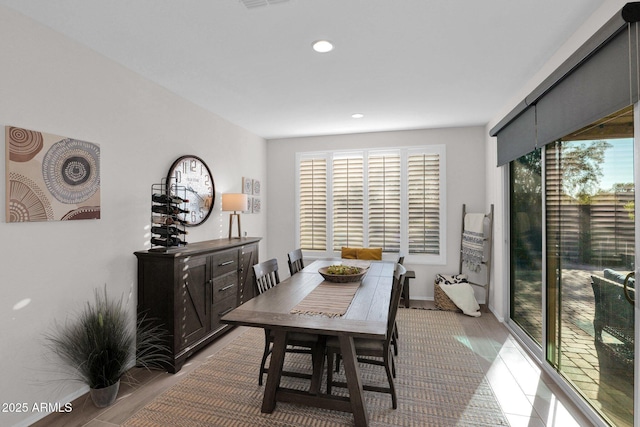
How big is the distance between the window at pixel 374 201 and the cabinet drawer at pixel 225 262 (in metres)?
2.00

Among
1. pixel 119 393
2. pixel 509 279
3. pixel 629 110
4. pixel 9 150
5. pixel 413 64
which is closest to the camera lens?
pixel 629 110

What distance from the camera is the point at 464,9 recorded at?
6.70ft

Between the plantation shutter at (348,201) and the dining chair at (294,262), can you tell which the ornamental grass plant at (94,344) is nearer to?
the dining chair at (294,262)

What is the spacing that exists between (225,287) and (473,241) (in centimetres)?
335

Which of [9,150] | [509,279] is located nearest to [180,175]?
[9,150]

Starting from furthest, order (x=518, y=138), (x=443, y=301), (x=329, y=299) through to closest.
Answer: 1. (x=443, y=301)
2. (x=518, y=138)
3. (x=329, y=299)

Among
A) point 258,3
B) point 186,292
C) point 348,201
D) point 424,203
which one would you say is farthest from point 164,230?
point 424,203

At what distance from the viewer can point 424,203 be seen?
16.7 ft

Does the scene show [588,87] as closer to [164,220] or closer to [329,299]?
[329,299]

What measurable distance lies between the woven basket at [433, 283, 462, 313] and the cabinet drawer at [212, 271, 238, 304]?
2776 mm

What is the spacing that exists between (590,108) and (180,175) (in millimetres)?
3515

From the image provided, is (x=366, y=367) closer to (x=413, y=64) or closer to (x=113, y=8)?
(x=413, y=64)

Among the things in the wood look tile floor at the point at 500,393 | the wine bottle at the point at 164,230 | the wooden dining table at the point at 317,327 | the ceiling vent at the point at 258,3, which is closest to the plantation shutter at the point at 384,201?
the wood look tile floor at the point at 500,393

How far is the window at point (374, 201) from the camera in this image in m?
5.07
